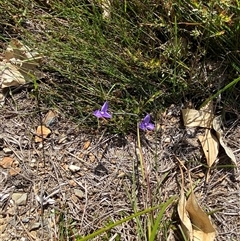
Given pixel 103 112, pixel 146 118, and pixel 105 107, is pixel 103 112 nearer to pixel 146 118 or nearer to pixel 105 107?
pixel 105 107

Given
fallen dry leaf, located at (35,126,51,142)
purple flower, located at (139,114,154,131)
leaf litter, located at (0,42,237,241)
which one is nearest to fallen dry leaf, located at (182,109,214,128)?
leaf litter, located at (0,42,237,241)

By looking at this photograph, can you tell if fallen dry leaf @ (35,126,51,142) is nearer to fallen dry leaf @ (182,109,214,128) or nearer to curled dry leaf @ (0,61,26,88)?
curled dry leaf @ (0,61,26,88)

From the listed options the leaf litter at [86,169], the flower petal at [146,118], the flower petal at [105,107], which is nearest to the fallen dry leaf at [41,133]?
the leaf litter at [86,169]

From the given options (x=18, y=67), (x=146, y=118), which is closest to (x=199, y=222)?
(x=146, y=118)

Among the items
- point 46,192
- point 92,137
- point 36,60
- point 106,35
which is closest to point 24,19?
point 36,60

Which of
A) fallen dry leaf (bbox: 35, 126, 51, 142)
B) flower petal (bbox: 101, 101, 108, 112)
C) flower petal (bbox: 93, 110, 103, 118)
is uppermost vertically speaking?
flower petal (bbox: 101, 101, 108, 112)

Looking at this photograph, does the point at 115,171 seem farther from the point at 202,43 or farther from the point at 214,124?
the point at 202,43
